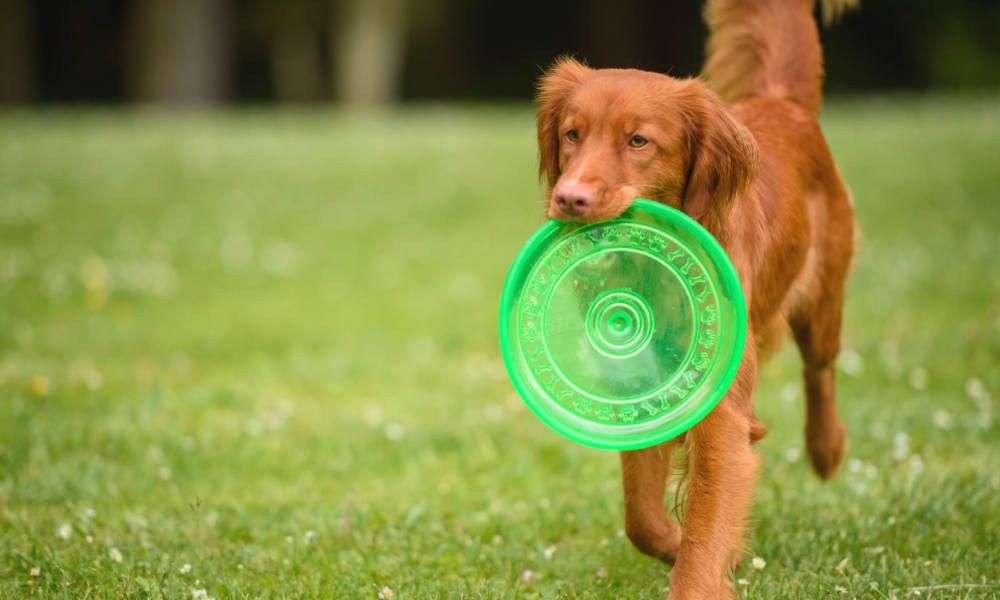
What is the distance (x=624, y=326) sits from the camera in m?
3.28

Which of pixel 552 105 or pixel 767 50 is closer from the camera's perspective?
pixel 552 105

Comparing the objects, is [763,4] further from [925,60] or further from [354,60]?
[925,60]

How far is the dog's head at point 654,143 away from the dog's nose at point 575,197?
0.05 metres

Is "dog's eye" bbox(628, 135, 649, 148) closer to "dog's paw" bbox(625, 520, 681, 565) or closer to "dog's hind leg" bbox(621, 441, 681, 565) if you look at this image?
"dog's hind leg" bbox(621, 441, 681, 565)

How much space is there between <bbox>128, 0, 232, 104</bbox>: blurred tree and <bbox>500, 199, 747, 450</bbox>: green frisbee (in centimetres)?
1710

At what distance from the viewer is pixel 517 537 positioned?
13.0 feet

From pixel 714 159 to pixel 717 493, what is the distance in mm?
1028

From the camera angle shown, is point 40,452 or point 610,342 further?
point 40,452

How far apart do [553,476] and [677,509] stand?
4.63 ft

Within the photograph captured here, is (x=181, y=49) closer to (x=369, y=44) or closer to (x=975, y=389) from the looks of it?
(x=369, y=44)

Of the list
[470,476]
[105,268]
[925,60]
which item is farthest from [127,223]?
[925,60]

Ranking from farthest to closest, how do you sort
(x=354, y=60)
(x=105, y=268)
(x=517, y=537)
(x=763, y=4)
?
(x=354, y=60), (x=105, y=268), (x=763, y=4), (x=517, y=537)

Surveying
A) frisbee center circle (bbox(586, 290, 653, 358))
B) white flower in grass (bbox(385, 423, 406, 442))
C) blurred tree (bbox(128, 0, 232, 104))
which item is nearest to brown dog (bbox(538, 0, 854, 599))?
frisbee center circle (bbox(586, 290, 653, 358))

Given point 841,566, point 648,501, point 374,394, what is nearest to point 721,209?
point 648,501
